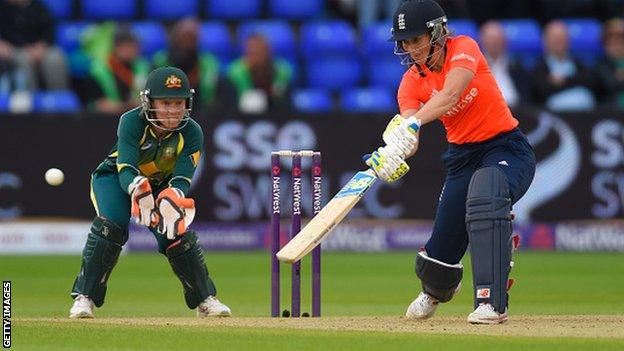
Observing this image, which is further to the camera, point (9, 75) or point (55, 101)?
point (9, 75)

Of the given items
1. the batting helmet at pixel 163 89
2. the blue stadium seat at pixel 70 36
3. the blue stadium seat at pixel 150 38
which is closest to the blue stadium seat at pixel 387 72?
the blue stadium seat at pixel 150 38

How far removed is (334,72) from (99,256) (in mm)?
7208

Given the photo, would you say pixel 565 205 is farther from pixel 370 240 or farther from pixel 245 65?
pixel 245 65

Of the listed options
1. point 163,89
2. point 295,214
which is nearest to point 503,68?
point 295,214

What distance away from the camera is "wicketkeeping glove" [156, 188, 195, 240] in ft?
24.6

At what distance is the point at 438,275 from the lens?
785 centimetres

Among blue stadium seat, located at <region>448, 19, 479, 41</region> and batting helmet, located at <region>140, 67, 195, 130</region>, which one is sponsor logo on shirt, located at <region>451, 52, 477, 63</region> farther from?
blue stadium seat, located at <region>448, 19, 479, 41</region>

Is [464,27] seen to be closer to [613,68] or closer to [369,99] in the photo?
[369,99]

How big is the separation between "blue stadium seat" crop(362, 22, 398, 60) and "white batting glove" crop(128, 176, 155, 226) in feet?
24.2

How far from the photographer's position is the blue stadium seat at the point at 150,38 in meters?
14.8

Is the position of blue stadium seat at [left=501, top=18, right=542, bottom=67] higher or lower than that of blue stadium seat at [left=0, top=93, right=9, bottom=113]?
higher

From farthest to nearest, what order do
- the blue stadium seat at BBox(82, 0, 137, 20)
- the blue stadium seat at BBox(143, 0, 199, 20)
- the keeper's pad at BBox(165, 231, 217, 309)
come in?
the blue stadium seat at BBox(143, 0, 199, 20)
the blue stadium seat at BBox(82, 0, 137, 20)
the keeper's pad at BBox(165, 231, 217, 309)

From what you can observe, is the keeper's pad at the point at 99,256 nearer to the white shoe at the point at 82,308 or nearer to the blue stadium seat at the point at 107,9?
the white shoe at the point at 82,308

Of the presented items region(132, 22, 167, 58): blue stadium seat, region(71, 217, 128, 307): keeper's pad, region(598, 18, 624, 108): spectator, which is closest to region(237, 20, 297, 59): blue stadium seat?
region(132, 22, 167, 58): blue stadium seat
